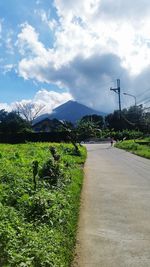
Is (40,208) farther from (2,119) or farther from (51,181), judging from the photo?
(2,119)

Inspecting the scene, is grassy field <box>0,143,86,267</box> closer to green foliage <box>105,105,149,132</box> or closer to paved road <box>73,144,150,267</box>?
paved road <box>73,144,150,267</box>

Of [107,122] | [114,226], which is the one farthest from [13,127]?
[114,226]

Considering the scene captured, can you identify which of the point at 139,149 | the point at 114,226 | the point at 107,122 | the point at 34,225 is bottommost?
the point at 114,226

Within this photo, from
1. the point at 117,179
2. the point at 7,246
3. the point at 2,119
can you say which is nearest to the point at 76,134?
the point at 117,179

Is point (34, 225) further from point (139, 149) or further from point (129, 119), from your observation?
point (129, 119)

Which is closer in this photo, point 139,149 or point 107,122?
point 139,149

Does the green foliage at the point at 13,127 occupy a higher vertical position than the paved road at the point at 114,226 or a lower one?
higher

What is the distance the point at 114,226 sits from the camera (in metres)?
8.48

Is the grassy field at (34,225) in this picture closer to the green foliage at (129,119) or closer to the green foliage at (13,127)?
the green foliage at (13,127)

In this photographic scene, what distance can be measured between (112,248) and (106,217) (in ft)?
8.17

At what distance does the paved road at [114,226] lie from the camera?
640 centimetres

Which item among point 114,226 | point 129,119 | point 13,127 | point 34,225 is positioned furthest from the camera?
point 129,119

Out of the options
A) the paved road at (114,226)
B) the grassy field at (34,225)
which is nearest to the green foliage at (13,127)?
the paved road at (114,226)

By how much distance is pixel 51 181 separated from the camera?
11625 mm
